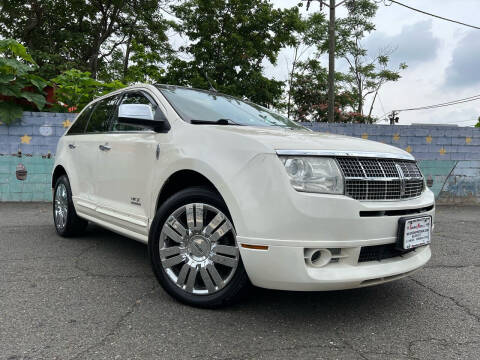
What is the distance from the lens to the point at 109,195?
11.7ft

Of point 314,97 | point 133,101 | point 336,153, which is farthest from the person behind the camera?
point 314,97

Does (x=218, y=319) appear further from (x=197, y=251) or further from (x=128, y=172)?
(x=128, y=172)

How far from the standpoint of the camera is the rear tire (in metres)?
4.49

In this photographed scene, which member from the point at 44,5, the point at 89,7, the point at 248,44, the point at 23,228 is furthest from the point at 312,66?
the point at 23,228

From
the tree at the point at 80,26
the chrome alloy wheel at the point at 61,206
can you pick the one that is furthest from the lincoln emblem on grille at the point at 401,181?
the tree at the point at 80,26

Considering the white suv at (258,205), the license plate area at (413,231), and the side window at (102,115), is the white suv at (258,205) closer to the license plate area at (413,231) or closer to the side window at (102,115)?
the license plate area at (413,231)

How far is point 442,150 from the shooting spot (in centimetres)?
854

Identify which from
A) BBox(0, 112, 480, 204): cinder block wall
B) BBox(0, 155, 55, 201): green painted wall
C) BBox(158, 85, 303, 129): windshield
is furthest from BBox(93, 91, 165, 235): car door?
BBox(0, 112, 480, 204): cinder block wall

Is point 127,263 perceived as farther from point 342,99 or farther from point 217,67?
point 342,99

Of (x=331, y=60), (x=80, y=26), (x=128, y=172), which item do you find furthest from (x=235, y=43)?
(x=128, y=172)

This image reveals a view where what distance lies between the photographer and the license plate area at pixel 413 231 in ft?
7.91

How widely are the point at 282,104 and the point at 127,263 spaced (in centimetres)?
2387

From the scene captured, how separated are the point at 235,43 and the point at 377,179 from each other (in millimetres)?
15886

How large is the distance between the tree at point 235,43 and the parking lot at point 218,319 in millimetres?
14556
